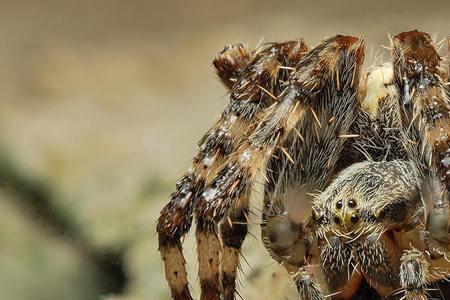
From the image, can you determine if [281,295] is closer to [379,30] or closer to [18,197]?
[18,197]

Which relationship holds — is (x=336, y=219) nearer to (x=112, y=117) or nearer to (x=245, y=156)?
(x=245, y=156)

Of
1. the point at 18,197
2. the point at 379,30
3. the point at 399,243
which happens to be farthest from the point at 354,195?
the point at 379,30

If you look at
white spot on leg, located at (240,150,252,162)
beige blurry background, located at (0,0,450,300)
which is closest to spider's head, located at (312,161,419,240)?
white spot on leg, located at (240,150,252,162)

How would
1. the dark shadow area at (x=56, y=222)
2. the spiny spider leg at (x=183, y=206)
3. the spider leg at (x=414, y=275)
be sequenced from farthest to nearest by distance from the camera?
1. the dark shadow area at (x=56, y=222)
2. the spiny spider leg at (x=183, y=206)
3. the spider leg at (x=414, y=275)

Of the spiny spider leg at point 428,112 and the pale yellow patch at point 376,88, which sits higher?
the pale yellow patch at point 376,88

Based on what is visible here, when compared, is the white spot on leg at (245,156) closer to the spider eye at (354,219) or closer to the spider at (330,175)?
the spider at (330,175)

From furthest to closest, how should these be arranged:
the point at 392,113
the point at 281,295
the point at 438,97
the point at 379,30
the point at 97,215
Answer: the point at 379,30
the point at 97,215
the point at 281,295
the point at 392,113
the point at 438,97

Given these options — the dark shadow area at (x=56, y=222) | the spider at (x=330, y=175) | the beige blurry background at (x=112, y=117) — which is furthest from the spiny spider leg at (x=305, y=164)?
the dark shadow area at (x=56, y=222)
